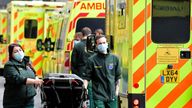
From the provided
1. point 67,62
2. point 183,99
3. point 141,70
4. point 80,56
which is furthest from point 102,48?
point 67,62

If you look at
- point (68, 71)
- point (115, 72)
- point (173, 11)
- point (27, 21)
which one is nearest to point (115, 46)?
point (115, 72)

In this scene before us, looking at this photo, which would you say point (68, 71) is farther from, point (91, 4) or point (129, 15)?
point (129, 15)

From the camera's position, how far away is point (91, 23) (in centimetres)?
1582

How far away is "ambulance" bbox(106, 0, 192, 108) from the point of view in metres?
9.01

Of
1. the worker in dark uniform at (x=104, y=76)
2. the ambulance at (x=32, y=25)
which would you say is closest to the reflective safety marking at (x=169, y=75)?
the worker in dark uniform at (x=104, y=76)

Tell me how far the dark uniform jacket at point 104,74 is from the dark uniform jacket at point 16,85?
1.00m

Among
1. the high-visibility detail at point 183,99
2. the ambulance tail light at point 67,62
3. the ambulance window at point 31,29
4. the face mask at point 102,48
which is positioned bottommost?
the high-visibility detail at point 183,99

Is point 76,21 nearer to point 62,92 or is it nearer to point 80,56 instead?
point 80,56

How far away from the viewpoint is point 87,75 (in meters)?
9.48

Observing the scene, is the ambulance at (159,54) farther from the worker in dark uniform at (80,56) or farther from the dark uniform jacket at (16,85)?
the worker in dark uniform at (80,56)

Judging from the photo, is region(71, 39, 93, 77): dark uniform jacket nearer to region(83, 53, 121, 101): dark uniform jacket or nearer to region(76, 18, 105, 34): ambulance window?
region(76, 18, 105, 34): ambulance window

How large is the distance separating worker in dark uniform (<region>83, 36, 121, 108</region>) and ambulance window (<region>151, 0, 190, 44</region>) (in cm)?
72

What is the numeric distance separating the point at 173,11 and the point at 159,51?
52cm

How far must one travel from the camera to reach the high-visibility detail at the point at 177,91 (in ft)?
29.8
